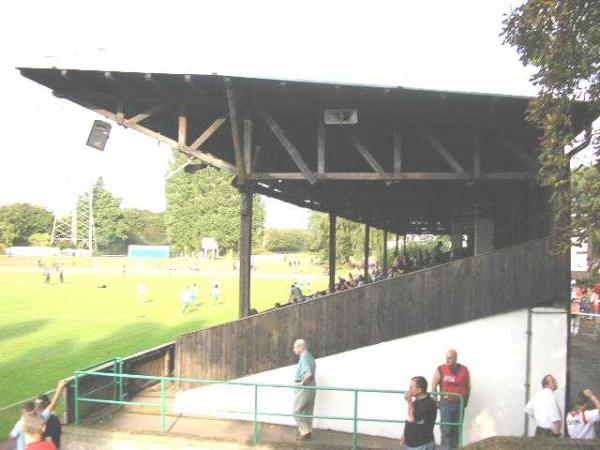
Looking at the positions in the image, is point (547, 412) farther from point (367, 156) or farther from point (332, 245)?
point (332, 245)

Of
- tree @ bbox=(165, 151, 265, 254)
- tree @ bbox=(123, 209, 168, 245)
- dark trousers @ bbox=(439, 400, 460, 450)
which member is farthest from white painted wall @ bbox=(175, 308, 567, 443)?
tree @ bbox=(123, 209, 168, 245)

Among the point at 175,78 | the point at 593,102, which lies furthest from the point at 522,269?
the point at 175,78

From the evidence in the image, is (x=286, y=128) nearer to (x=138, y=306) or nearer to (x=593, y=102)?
(x=593, y=102)

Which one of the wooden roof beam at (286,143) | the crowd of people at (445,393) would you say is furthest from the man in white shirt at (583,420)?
the wooden roof beam at (286,143)

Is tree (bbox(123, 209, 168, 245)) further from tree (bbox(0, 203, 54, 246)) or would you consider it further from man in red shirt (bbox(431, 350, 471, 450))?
man in red shirt (bbox(431, 350, 471, 450))

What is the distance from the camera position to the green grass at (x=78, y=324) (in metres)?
13.3

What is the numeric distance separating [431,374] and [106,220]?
110 meters

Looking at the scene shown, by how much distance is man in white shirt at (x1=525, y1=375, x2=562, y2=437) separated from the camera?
6910 mm

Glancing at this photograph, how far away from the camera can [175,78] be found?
28.9ft

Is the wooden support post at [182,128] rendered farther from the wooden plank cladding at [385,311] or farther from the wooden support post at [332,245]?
the wooden support post at [332,245]

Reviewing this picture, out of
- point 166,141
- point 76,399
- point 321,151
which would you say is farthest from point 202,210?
point 76,399

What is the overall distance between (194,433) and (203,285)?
33.3m

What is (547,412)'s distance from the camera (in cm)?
693

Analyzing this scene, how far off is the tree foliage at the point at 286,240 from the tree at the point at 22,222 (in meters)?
44.8
